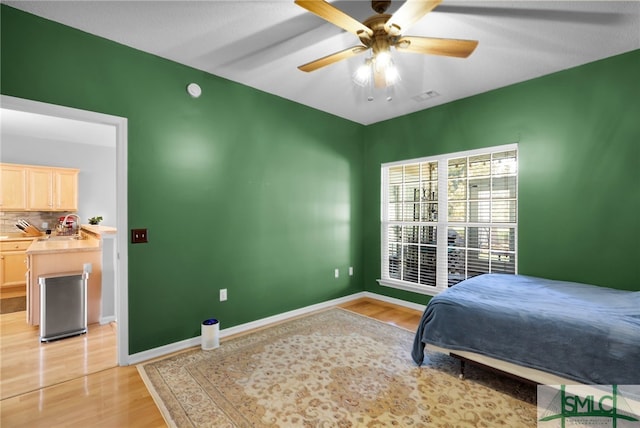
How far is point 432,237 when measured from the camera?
3.96 metres

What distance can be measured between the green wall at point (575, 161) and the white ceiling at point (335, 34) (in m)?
0.22

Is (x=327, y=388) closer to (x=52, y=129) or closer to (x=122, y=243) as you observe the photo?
(x=122, y=243)

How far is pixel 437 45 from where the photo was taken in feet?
6.16

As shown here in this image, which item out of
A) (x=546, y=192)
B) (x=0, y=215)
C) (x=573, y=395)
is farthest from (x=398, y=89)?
(x=0, y=215)

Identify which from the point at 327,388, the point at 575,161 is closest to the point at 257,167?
the point at 327,388

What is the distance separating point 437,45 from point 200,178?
2349mm

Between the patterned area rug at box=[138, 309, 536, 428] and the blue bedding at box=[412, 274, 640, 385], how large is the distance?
0.28 metres

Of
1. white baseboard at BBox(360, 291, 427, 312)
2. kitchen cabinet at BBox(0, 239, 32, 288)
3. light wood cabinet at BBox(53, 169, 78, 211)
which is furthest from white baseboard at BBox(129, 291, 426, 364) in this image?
light wood cabinet at BBox(53, 169, 78, 211)

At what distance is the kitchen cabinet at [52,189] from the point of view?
529cm

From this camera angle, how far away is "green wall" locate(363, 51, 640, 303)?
8.52 ft

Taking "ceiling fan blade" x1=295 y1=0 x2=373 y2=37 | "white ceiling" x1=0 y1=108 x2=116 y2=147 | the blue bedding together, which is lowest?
the blue bedding

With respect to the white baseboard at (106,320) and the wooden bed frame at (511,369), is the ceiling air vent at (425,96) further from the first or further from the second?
the white baseboard at (106,320)

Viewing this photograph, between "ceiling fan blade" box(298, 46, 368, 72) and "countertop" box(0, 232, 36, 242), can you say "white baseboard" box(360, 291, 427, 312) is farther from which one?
"countertop" box(0, 232, 36, 242)

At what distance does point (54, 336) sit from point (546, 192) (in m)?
5.28
